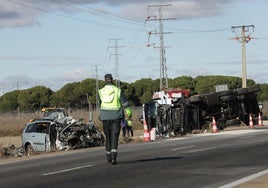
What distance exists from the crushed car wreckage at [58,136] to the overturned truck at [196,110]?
20.0 ft

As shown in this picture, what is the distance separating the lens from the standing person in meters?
13.3

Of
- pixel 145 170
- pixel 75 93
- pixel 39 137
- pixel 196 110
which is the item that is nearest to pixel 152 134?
pixel 196 110

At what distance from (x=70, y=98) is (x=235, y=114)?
80252 mm

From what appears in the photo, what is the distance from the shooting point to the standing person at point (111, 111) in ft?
43.5

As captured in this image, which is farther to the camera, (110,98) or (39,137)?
(39,137)

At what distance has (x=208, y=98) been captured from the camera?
101 feet

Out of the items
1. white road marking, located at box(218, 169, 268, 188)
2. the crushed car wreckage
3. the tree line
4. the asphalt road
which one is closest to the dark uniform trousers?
the asphalt road

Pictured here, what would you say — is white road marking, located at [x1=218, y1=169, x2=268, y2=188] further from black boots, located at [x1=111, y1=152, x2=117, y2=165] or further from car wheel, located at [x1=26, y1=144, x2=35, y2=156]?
car wheel, located at [x1=26, y1=144, x2=35, y2=156]

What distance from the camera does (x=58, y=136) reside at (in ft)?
74.8

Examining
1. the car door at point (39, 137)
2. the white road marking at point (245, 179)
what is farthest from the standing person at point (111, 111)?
the car door at point (39, 137)

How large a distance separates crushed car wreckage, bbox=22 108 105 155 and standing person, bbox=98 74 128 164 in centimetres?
942

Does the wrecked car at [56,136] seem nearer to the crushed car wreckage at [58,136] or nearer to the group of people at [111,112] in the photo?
the crushed car wreckage at [58,136]

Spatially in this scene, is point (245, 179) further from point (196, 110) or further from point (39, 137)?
point (196, 110)

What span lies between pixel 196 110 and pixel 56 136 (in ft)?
33.7
